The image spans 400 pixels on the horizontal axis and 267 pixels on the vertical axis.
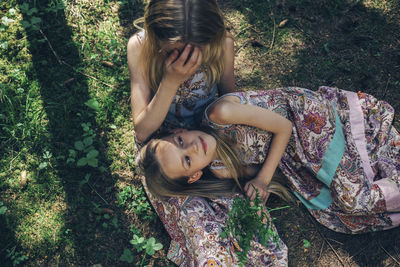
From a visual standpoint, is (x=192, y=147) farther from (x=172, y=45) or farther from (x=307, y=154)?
(x=307, y=154)

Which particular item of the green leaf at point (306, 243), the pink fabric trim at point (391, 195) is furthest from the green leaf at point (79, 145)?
the pink fabric trim at point (391, 195)

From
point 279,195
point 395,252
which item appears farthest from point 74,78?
point 395,252

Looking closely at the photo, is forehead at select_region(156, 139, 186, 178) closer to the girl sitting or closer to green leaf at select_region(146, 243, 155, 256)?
the girl sitting

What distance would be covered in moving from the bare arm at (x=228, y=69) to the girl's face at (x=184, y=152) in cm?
68

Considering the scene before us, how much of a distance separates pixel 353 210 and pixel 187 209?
1.47 meters

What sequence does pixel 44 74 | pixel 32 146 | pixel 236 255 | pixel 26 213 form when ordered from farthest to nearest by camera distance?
pixel 44 74, pixel 32 146, pixel 26 213, pixel 236 255

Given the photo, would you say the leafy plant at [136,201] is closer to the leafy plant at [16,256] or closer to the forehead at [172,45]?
the leafy plant at [16,256]

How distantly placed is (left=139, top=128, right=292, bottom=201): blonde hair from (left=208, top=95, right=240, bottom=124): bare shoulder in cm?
15

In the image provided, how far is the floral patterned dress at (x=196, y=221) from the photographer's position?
2729 mm

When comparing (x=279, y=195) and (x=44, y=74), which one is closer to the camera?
(x=279, y=195)

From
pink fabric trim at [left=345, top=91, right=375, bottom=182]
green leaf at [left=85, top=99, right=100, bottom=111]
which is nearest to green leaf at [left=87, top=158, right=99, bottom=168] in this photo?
green leaf at [left=85, top=99, right=100, bottom=111]

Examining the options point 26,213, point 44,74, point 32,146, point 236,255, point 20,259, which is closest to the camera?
point 236,255

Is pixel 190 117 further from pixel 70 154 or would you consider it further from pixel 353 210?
pixel 353 210

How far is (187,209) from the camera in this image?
2900 mm
